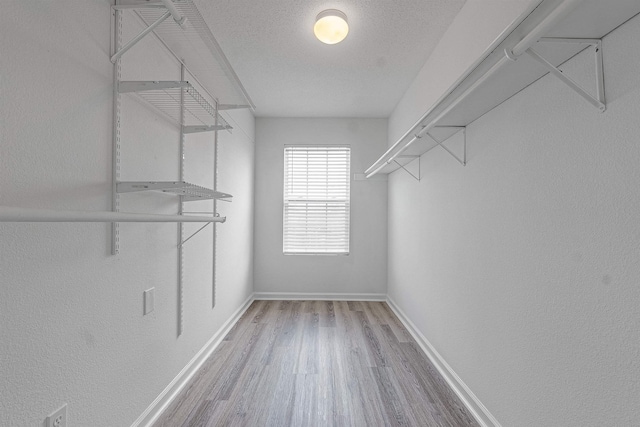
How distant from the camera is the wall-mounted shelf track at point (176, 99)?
1.32 meters

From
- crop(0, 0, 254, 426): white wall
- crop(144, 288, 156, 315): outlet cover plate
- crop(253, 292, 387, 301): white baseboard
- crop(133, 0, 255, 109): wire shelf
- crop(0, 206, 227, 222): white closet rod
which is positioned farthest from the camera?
crop(253, 292, 387, 301): white baseboard

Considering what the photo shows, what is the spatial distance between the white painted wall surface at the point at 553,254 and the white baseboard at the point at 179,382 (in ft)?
5.80

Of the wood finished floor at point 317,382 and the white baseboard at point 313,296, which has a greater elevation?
the white baseboard at point 313,296

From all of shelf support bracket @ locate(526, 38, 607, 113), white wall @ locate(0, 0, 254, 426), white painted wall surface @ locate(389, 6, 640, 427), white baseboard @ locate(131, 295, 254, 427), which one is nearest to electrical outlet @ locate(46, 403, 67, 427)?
white wall @ locate(0, 0, 254, 426)

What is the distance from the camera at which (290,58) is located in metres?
2.47

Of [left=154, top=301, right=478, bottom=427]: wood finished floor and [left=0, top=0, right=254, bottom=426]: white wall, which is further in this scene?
[left=154, top=301, right=478, bottom=427]: wood finished floor

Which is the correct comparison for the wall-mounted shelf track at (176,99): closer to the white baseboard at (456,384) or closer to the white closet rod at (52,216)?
the white closet rod at (52,216)

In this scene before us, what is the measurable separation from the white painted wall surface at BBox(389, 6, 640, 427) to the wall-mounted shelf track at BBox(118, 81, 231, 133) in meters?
1.49

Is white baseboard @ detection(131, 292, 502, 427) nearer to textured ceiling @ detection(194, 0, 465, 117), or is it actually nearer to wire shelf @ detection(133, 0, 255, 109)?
wire shelf @ detection(133, 0, 255, 109)

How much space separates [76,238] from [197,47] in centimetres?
119

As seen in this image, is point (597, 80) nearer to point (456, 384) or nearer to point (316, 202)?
point (456, 384)

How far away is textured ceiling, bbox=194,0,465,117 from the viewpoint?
185cm

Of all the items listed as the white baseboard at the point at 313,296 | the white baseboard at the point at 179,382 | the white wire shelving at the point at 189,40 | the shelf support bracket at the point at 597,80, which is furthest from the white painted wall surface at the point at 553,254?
the white baseboard at the point at 313,296

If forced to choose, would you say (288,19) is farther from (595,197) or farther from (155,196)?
(595,197)
